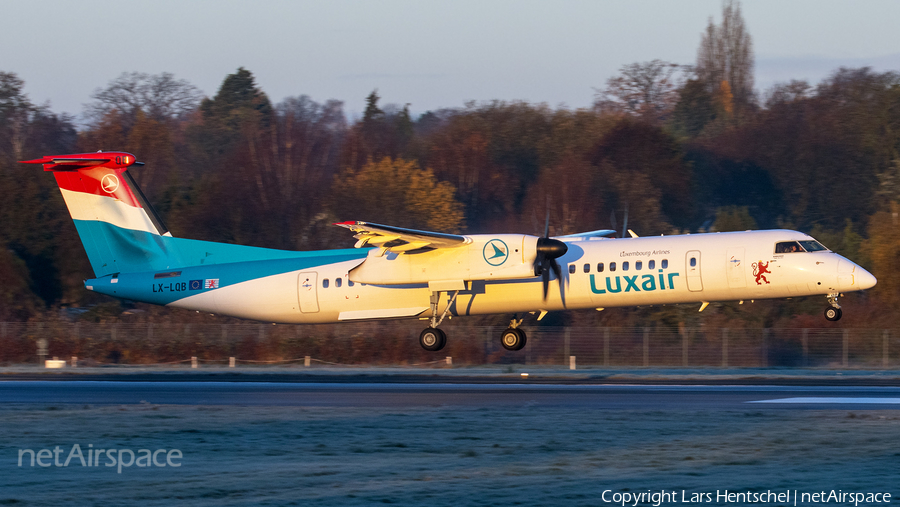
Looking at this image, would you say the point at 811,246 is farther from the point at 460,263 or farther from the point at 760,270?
the point at 460,263

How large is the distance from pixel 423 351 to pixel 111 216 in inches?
531

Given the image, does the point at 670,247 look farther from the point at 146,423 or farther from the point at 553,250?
the point at 146,423

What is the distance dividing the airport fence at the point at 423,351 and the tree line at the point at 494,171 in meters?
3.47

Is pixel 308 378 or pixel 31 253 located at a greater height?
pixel 31 253

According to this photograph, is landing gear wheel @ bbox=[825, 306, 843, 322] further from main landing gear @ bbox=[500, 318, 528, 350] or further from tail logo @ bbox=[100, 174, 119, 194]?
tail logo @ bbox=[100, 174, 119, 194]

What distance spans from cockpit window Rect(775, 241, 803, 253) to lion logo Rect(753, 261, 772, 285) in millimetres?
475

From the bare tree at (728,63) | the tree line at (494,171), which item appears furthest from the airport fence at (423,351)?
the bare tree at (728,63)

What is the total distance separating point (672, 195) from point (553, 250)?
4172cm

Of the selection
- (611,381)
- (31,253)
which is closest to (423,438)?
(611,381)

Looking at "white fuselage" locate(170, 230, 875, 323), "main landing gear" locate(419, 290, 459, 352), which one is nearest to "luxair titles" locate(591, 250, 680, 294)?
"white fuselage" locate(170, 230, 875, 323)

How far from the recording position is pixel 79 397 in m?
21.4

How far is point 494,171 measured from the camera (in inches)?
2608

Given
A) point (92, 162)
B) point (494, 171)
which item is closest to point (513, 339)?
point (92, 162)

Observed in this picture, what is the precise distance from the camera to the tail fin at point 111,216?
2647 centimetres
